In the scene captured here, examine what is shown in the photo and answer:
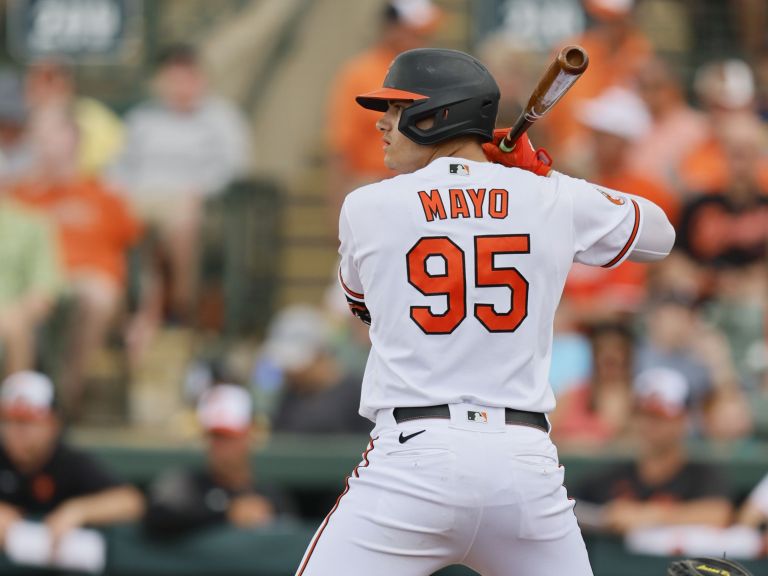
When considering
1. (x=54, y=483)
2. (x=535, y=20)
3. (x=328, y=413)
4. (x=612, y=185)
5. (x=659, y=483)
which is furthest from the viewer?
(x=535, y=20)

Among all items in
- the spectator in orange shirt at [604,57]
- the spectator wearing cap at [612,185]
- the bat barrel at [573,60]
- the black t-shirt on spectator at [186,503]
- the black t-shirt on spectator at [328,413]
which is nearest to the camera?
the bat barrel at [573,60]

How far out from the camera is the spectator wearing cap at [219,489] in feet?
25.6

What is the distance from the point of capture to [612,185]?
8742mm

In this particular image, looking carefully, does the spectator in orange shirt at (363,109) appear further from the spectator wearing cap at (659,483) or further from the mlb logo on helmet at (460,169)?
the mlb logo on helmet at (460,169)

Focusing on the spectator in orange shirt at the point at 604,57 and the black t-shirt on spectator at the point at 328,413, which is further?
the spectator in orange shirt at the point at 604,57

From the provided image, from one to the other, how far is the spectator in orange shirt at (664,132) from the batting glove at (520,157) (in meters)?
4.97

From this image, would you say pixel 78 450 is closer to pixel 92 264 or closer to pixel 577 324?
pixel 92 264

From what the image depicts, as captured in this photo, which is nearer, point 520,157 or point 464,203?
point 464,203

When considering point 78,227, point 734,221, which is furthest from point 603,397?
point 78,227

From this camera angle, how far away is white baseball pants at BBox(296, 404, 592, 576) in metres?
3.95

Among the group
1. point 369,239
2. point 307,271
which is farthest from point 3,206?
point 369,239

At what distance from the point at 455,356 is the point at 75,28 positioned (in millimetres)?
6926

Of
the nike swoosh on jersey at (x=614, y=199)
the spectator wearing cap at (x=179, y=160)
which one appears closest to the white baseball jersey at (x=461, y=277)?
the nike swoosh on jersey at (x=614, y=199)

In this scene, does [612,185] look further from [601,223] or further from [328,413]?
[601,223]
